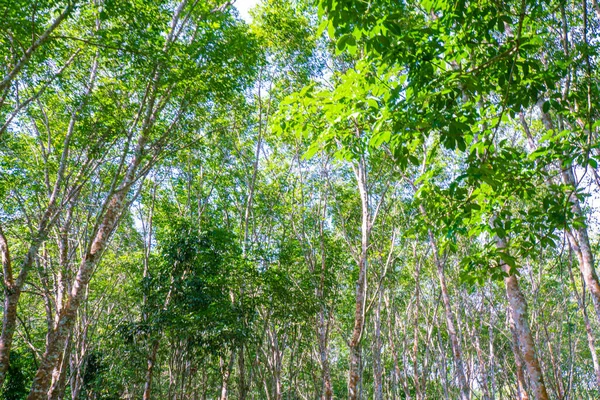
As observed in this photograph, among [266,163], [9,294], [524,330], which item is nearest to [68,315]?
[9,294]

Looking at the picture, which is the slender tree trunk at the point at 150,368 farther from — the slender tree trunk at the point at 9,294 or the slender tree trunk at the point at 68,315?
the slender tree trunk at the point at 68,315

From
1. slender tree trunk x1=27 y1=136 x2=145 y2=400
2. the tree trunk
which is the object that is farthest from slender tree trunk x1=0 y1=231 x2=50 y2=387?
the tree trunk

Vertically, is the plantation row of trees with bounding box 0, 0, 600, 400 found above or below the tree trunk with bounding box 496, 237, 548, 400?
above

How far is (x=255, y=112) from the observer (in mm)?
11758

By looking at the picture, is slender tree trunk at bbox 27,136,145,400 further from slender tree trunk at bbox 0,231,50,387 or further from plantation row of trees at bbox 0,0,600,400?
slender tree trunk at bbox 0,231,50,387

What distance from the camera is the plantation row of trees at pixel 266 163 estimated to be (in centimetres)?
249

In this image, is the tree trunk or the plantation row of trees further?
the tree trunk

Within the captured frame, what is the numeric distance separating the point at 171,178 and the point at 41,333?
23.1ft

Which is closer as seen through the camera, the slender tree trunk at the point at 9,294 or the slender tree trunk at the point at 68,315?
the slender tree trunk at the point at 68,315

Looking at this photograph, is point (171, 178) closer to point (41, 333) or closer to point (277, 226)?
point (277, 226)

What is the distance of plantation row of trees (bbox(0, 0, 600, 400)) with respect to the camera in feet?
8.18

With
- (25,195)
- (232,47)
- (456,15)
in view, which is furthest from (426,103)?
(25,195)

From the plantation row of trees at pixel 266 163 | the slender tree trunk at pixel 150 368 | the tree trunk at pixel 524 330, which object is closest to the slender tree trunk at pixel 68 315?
the plantation row of trees at pixel 266 163

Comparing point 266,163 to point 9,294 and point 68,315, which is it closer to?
point 9,294
